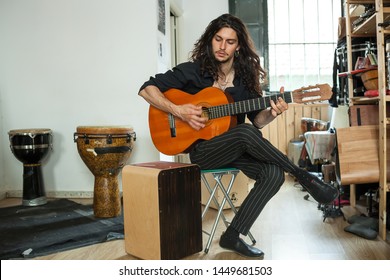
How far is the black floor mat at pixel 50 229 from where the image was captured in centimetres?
234

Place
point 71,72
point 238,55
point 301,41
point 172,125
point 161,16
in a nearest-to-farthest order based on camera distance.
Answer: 1. point 172,125
2. point 238,55
3. point 71,72
4. point 161,16
5. point 301,41

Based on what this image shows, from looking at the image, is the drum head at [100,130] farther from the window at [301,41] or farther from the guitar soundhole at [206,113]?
the window at [301,41]

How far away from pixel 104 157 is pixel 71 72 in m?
1.14

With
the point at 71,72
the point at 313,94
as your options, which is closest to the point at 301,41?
the point at 71,72

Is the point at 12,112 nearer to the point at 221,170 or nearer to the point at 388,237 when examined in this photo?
the point at 221,170

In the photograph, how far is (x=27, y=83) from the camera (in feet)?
12.5

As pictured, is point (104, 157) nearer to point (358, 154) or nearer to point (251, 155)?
point (251, 155)

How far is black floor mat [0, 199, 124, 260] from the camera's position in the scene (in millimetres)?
2342

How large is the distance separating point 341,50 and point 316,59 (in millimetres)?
1900

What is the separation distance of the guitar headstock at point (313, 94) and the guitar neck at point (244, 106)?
40 millimetres

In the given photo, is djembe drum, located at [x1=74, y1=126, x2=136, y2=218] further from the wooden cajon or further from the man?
the wooden cajon

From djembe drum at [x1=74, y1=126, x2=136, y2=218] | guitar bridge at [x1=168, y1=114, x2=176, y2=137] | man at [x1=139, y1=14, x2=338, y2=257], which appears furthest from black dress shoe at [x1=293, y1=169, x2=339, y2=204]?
djembe drum at [x1=74, y1=126, x2=136, y2=218]

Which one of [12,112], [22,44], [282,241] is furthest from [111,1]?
[282,241]

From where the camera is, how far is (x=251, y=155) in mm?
2221
